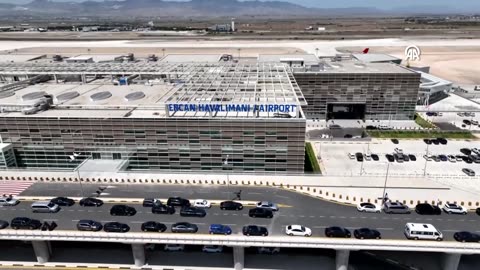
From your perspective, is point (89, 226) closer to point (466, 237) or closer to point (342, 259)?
point (342, 259)

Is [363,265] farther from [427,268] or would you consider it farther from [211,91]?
[211,91]

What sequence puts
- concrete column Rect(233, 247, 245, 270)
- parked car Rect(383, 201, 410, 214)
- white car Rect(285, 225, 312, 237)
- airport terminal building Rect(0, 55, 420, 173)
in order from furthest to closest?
1. airport terminal building Rect(0, 55, 420, 173)
2. parked car Rect(383, 201, 410, 214)
3. concrete column Rect(233, 247, 245, 270)
4. white car Rect(285, 225, 312, 237)

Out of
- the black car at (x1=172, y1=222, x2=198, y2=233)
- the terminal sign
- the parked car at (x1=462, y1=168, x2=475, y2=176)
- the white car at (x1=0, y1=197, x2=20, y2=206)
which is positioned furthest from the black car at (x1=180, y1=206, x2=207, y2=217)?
the parked car at (x1=462, y1=168, x2=475, y2=176)

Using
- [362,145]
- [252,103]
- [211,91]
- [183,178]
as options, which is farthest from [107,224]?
[362,145]

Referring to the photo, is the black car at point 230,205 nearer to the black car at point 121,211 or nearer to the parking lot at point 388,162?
the black car at point 121,211

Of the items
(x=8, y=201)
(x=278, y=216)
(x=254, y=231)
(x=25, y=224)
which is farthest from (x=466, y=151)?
(x=8, y=201)

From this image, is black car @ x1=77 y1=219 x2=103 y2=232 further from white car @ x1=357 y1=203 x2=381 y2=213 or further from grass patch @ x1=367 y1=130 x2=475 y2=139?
grass patch @ x1=367 y1=130 x2=475 y2=139
